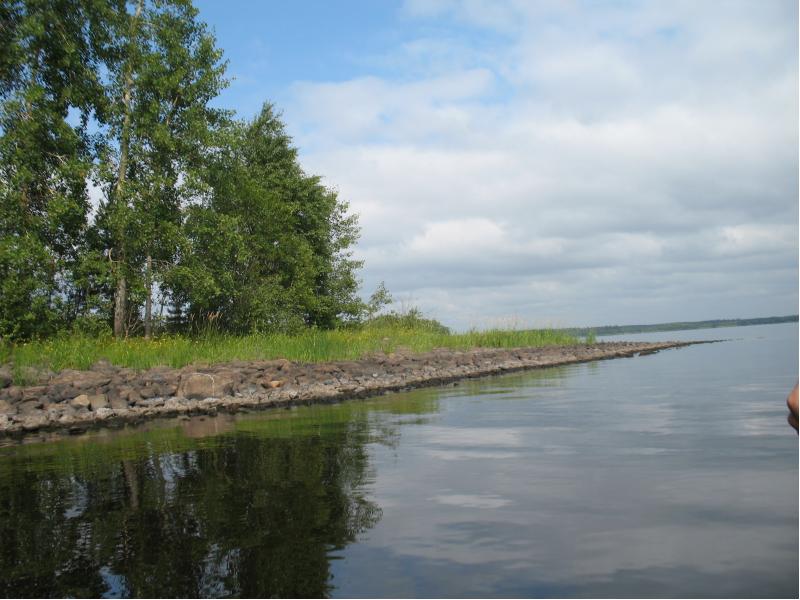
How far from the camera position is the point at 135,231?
23.8 m

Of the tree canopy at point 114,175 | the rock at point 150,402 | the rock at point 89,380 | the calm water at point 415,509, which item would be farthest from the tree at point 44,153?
the calm water at point 415,509

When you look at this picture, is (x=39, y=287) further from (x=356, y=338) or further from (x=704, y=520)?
(x=704, y=520)

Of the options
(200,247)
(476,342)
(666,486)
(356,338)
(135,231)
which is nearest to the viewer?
(666,486)

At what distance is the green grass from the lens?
18.9m

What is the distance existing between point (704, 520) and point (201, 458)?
6.58 meters

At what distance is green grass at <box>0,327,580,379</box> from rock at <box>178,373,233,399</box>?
3.28 metres

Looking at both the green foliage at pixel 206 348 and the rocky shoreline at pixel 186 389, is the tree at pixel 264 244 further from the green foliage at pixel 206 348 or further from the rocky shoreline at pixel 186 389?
the rocky shoreline at pixel 186 389

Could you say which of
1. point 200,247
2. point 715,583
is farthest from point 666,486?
point 200,247

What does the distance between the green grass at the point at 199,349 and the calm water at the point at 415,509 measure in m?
7.64

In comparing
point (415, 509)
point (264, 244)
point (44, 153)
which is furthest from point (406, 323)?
point (415, 509)

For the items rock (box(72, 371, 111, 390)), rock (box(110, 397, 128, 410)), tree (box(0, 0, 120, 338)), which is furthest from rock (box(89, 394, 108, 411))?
tree (box(0, 0, 120, 338))

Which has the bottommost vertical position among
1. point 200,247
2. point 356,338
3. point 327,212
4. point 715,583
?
point 715,583

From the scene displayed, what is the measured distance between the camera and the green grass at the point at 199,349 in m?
18.9

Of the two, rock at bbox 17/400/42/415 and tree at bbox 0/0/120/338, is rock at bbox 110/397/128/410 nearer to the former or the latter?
rock at bbox 17/400/42/415
